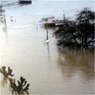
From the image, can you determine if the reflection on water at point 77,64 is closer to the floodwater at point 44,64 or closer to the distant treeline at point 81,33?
the floodwater at point 44,64

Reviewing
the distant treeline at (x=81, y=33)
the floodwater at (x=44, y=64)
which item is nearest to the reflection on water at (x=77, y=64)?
the floodwater at (x=44, y=64)

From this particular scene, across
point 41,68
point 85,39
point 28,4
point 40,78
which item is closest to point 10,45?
point 85,39

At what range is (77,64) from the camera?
308 inches

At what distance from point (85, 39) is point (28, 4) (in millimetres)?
16920

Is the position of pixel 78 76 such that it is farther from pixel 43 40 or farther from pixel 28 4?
pixel 28 4

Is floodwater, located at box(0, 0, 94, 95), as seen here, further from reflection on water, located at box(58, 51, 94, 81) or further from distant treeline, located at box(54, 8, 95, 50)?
distant treeline, located at box(54, 8, 95, 50)

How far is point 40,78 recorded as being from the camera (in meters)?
6.57

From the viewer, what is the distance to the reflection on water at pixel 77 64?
6902mm

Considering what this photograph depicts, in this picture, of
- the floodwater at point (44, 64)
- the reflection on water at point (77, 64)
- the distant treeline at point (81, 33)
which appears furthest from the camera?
the distant treeline at point (81, 33)

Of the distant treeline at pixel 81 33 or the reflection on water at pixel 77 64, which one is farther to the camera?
the distant treeline at pixel 81 33

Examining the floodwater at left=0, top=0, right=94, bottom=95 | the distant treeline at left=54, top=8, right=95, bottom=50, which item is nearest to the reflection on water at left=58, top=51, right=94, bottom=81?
the floodwater at left=0, top=0, right=94, bottom=95

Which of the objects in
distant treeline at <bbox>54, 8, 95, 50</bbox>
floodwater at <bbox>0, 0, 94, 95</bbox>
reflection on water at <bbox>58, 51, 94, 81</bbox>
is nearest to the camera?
floodwater at <bbox>0, 0, 94, 95</bbox>

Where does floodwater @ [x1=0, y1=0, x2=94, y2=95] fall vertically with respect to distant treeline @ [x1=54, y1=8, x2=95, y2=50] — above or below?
below

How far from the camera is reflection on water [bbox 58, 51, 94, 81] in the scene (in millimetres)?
6902
